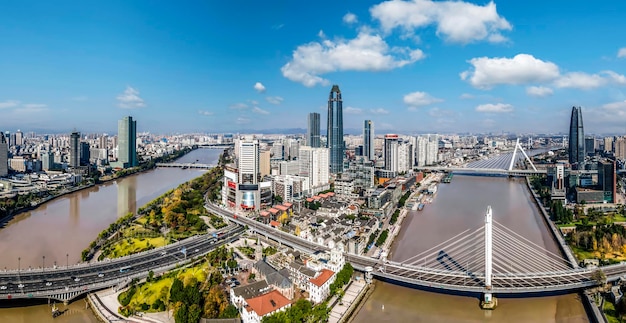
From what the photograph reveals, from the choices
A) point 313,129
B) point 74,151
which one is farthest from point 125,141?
point 313,129

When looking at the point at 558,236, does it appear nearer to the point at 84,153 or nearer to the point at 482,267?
the point at 482,267

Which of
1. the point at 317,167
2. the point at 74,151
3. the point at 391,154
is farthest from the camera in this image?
the point at 74,151

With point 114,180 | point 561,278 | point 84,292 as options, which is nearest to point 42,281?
point 84,292

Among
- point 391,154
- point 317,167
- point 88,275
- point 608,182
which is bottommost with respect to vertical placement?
point 88,275

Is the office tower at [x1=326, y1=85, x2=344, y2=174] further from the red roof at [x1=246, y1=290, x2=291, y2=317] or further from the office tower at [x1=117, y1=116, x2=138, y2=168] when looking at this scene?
the red roof at [x1=246, y1=290, x2=291, y2=317]

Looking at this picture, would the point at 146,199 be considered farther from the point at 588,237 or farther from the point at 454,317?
the point at 588,237

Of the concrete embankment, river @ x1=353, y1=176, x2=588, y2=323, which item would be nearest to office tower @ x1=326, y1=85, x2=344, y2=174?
river @ x1=353, y1=176, x2=588, y2=323

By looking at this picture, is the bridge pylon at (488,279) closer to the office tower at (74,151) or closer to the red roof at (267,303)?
the red roof at (267,303)

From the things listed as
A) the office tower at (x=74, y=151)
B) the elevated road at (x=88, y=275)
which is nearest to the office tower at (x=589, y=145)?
the elevated road at (x=88, y=275)
